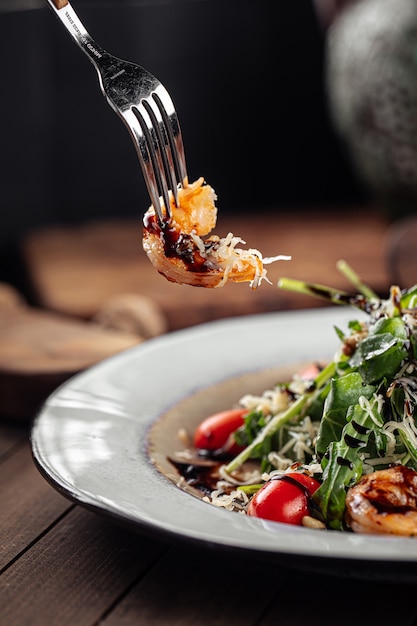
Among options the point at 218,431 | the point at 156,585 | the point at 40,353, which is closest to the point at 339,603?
the point at 156,585

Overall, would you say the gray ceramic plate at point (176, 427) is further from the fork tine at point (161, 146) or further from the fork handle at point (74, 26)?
the fork handle at point (74, 26)

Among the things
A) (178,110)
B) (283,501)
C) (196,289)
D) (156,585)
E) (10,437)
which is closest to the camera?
(156,585)

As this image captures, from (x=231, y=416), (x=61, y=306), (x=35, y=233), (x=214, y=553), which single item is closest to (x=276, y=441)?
(x=231, y=416)

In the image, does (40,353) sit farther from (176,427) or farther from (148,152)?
(148,152)

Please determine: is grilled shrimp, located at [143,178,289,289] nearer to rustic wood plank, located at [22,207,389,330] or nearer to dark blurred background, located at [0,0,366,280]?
rustic wood plank, located at [22,207,389,330]

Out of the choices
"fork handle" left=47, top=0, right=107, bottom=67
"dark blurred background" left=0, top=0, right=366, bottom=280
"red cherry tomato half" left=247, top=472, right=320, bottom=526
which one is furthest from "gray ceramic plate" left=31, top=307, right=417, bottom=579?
"dark blurred background" left=0, top=0, right=366, bottom=280
